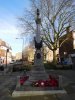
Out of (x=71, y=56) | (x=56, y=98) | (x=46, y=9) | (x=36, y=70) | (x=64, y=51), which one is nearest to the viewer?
(x=56, y=98)

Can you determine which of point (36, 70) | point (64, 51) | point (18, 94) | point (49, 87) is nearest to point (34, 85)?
point (49, 87)

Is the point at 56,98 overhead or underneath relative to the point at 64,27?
underneath

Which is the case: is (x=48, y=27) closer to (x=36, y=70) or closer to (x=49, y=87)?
(x=36, y=70)

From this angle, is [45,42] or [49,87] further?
[45,42]

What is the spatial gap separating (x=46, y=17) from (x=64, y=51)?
28.2 m

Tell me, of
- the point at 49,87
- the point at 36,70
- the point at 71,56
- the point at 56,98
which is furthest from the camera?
the point at 71,56

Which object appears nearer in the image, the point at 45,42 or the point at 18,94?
the point at 18,94

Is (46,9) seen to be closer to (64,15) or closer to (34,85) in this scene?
(64,15)

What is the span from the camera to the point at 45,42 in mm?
63500

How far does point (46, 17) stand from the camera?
61938mm

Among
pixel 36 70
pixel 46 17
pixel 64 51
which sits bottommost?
pixel 36 70

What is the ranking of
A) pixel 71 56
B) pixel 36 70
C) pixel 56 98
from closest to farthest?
pixel 56 98 → pixel 36 70 → pixel 71 56

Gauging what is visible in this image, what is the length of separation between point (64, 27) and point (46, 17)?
4969 mm

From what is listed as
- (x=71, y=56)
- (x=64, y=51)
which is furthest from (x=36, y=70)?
(x=64, y=51)
